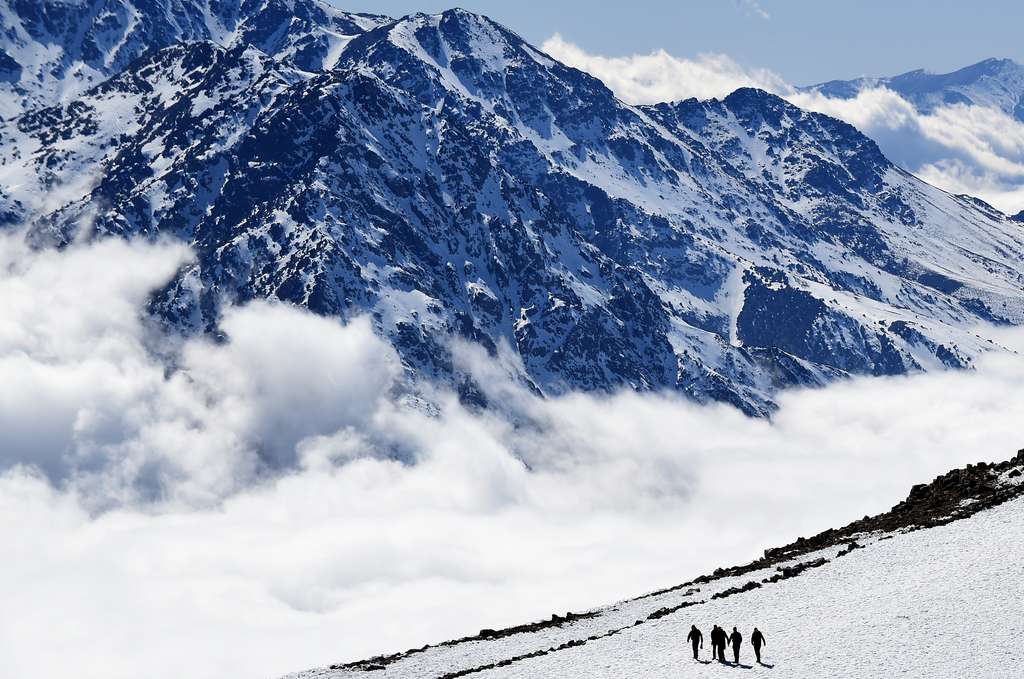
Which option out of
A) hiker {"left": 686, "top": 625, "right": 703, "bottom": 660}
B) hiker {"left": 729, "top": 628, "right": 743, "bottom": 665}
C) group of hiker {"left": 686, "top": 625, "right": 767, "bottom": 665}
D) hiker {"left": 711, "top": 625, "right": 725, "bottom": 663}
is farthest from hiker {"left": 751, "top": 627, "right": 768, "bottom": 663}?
hiker {"left": 686, "top": 625, "right": 703, "bottom": 660}

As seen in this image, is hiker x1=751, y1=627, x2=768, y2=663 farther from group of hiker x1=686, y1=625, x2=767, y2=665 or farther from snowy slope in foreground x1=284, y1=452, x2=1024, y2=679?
snowy slope in foreground x1=284, y1=452, x2=1024, y2=679

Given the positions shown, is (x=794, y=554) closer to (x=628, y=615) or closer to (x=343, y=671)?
(x=628, y=615)

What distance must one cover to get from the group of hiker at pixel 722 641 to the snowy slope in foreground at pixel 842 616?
0.78 metres

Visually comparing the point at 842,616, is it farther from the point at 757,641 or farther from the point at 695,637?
the point at 695,637

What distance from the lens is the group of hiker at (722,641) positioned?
5694 cm

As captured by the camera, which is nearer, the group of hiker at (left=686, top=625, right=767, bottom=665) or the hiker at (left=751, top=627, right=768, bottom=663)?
the hiker at (left=751, top=627, right=768, bottom=663)

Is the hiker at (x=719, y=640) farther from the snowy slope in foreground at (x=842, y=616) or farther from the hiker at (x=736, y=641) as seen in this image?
the snowy slope in foreground at (x=842, y=616)

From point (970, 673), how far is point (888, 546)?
70.1 feet

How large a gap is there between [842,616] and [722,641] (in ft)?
21.2

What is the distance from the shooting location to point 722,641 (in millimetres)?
58156

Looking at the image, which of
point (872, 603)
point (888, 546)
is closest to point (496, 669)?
point (872, 603)

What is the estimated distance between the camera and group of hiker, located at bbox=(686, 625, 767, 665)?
56.9 meters

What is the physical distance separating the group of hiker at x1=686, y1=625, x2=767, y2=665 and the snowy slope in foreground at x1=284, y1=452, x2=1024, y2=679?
0.78 meters

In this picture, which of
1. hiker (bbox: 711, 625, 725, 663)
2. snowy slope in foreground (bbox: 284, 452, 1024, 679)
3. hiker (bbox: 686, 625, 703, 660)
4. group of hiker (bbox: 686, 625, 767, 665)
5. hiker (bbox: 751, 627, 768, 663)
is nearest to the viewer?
snowy slope in foreground (bbox: 284, 452, 1024, 679)
